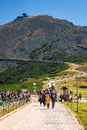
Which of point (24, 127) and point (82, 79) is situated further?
point (82, 79)

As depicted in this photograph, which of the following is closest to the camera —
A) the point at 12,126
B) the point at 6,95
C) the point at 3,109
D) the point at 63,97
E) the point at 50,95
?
the point at 12,126

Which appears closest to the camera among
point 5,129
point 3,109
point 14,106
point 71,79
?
point 5,129

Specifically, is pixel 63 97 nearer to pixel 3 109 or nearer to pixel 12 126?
pixel 3 109

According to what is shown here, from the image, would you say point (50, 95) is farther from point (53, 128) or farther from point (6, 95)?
point (53, 128)

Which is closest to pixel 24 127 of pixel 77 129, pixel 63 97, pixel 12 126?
pixel 12 126

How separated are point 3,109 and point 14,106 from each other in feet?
38.7

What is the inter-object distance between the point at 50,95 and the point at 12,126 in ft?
90.1

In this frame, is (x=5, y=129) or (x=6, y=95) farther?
(x=6, y=95)

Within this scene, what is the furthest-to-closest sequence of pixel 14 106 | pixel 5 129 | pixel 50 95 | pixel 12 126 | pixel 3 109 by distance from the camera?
pixel 50 95
pixel 14 106
pixel 3 109
pixel 12 126
pixel 5 129

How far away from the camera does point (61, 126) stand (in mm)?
28344

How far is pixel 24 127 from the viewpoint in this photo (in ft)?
89.6

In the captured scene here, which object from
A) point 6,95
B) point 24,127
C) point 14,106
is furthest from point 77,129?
point 6,95

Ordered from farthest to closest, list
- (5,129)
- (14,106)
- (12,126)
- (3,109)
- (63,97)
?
(63,97), (14,106), (3,109), (12,126), (5,129)

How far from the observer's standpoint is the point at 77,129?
26.6 meters
